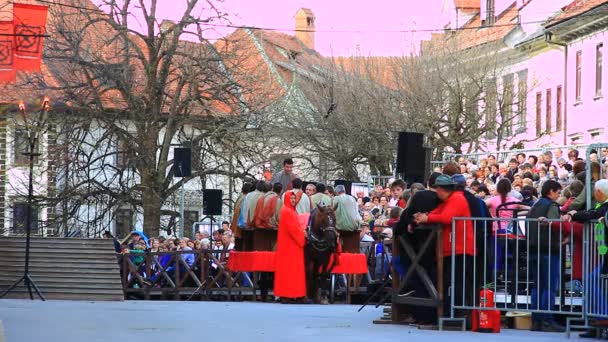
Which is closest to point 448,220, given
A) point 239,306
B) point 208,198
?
point 239,306

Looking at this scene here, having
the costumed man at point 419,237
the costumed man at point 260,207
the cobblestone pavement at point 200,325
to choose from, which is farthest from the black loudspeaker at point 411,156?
the costumed man at point 419,237

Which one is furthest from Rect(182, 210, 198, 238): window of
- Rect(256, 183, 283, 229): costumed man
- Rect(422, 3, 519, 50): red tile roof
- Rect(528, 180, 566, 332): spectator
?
Rect(528, 180, 566, 332): spectator

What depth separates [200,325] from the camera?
59.4ft

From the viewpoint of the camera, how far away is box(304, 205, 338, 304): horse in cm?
2569

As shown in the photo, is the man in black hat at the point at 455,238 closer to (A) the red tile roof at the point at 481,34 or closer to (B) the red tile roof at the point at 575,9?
(B) the red tile roof at the point at 575,9

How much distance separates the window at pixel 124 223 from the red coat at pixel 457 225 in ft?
105

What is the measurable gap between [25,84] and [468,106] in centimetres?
1682

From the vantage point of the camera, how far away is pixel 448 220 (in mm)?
17812

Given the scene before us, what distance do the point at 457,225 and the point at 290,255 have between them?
827 centimetres

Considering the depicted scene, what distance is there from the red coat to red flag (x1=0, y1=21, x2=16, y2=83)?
13.9 meters

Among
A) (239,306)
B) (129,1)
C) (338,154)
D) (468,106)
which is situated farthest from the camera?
(338,154)

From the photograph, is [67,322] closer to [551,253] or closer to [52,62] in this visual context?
[551,253]

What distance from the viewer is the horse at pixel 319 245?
84.3ft

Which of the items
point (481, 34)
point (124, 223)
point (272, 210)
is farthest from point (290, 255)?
point (481, 34)
